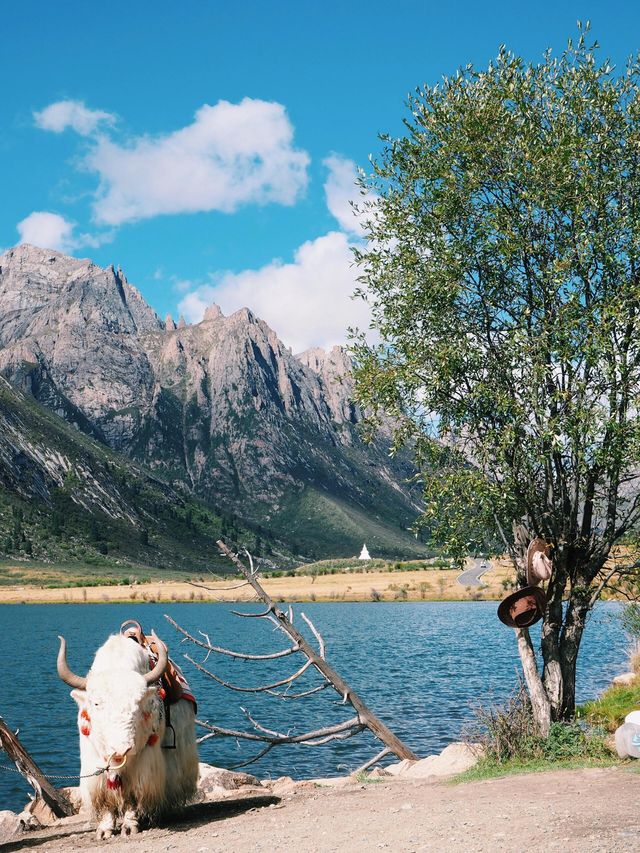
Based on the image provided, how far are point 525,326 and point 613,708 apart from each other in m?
14.0

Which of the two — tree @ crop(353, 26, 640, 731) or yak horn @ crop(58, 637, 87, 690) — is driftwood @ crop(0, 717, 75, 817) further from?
tree @ crop(353, 26, 640, 731)

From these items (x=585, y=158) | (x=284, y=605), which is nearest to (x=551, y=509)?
(x=585, y=158)

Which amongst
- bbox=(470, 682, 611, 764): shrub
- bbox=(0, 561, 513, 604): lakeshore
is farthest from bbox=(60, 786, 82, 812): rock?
bbox=(0, 561, 513, 604): lakeshore

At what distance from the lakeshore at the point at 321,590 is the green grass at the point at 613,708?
72441 millimetres

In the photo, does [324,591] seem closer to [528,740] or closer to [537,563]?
[528,740]

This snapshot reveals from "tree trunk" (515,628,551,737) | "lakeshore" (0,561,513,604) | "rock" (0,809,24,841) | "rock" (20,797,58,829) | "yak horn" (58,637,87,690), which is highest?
"yak horn" (58,637,87,690)

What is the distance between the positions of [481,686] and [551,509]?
957 inches

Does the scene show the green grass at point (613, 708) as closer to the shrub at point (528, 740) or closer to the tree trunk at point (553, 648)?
the tree trunk at point (553, 648)

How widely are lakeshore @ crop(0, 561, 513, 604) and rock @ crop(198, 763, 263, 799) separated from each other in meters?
79.6

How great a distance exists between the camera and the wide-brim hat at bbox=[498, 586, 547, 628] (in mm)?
16281

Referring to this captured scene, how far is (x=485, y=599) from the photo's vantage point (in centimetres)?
10944

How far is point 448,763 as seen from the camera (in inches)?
680

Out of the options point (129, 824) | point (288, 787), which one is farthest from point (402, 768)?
point (129, 824)

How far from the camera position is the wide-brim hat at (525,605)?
16281mm
